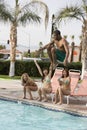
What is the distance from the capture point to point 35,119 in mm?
10297

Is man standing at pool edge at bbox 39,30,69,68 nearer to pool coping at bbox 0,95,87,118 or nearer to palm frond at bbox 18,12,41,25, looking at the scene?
pool coping at bbox 0,95,87,118

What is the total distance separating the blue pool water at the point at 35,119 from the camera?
927 cm

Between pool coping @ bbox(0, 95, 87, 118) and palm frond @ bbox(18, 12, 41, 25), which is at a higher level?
palm frond @ bbox(18, 12, 41, 25)

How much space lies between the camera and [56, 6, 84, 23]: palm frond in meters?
23.4

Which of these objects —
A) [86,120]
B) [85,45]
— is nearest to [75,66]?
[85,45]

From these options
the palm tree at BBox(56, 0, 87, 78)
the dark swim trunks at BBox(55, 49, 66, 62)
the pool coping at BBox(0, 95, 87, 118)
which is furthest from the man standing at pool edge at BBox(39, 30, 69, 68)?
the palm tree at BBox(56, 0, 87, 78)

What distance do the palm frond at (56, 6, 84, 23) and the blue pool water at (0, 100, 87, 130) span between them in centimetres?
1204

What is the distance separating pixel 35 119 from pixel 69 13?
47.0ft

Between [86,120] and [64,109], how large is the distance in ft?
3.67

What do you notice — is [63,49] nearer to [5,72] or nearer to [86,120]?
[86,120]

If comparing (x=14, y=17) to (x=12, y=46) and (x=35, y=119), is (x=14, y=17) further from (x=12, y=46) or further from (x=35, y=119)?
(x=35, y=119)

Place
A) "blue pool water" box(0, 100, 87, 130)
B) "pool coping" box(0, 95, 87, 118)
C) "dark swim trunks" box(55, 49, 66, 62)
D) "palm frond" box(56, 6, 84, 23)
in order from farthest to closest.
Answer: "palm frond" box(56, 6, 84, 23)
"pool coping" box(0, 95, 87, 118)
"dark swim trunks" box(55, 49, 66, 62)
"blue pool water" box(0, 100, 87, 130)

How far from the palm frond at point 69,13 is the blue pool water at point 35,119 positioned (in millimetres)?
12043

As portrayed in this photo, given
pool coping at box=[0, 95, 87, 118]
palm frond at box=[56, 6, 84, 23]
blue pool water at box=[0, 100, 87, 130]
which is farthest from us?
palm frond at box=[56, 6, 84, 23]
